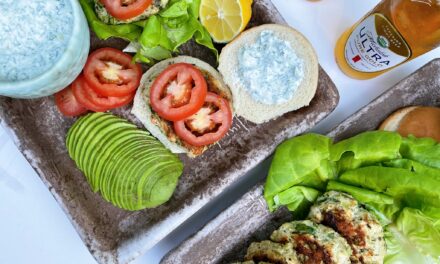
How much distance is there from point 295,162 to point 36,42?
1.16 m

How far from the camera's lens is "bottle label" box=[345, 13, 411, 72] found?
8.46 ft

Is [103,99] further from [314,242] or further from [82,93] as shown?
[314,242]

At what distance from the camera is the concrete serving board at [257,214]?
2.65 m

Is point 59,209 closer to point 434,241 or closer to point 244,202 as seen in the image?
point 244,202

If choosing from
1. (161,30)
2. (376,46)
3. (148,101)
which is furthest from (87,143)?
(376,46)

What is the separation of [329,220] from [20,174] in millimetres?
1447

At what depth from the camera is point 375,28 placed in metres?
2.62

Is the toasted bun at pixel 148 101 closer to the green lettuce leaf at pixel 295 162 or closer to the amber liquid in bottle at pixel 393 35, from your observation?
the green lettuce leaf at pixel 295 162

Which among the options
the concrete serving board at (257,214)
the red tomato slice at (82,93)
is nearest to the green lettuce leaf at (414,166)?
the concrete serving board at (257,214)

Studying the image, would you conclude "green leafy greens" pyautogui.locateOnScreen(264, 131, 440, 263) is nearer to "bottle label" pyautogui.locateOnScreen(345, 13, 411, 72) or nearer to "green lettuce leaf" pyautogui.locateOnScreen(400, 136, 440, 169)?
Answer: "green lettuce leaf" pyautogui.locateOnScreen(400, 136, 440, 169)

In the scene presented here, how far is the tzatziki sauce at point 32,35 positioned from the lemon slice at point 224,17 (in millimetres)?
653

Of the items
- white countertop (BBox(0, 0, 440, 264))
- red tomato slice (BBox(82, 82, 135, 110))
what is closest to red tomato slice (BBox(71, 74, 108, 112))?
red tomato slice (BBox(82, 82, 135, 110))

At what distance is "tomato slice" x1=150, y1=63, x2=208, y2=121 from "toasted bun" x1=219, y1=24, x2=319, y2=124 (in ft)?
0.55

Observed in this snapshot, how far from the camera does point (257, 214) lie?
272 centimetres
